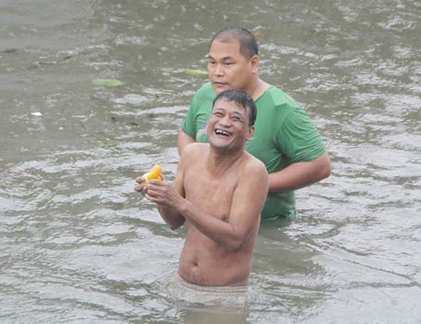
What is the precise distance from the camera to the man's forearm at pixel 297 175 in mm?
→ 5988

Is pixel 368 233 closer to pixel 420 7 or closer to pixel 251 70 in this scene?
pixel 251 70

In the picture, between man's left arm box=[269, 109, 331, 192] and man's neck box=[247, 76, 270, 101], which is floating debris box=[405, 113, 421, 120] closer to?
man's left arm box=[269, 109, 331, 192]

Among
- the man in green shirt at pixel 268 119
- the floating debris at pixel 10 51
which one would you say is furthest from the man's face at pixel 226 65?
the floating debris at pixel 10 51

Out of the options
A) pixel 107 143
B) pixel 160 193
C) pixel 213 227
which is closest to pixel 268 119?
pixel 213 227

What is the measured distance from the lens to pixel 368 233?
648 cm

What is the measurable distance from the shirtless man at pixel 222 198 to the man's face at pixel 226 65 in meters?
0.77

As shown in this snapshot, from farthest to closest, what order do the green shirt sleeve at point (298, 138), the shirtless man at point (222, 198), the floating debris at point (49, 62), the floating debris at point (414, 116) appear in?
the floating debris at point (49, 62) < the floating debris at point (414, 116) < the green shirt sleeve at point (298, 138) < the shirtless man at point (222, 198)

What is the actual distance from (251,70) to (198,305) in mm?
1595

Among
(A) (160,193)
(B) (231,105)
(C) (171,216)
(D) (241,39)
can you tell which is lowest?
(C) (171,216)

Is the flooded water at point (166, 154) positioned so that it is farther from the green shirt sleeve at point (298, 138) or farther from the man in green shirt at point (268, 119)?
the green shirt sleeve at point (298, 138)

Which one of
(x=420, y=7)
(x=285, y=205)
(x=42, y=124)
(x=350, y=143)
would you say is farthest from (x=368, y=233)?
(x=420, y=7)

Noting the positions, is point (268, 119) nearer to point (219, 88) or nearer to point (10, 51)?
point (219, 88)

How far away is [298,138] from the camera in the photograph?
5.98 m

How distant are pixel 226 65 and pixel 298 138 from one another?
67cm
